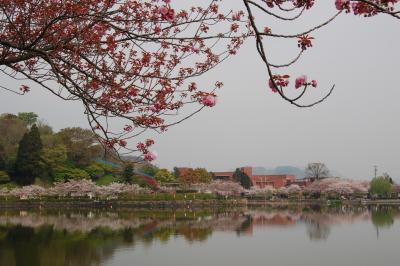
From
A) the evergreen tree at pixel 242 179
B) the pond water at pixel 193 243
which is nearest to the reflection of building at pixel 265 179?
the evergreen tree at pixel 242 179

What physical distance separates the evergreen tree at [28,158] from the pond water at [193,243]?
1575 centimetres

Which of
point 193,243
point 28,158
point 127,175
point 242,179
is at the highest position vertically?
point 28,158

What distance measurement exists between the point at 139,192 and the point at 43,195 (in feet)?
32.1

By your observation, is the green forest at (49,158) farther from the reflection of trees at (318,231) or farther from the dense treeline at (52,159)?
the reflection of trees at (318,231)

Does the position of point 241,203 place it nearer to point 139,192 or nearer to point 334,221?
point 139,192

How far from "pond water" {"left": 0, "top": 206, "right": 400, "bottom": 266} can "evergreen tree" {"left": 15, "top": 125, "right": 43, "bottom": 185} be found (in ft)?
51.7

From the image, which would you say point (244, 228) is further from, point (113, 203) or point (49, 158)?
point (49, 158)

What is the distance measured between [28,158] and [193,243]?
29.0 m

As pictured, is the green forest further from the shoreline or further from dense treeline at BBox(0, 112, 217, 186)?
the shoreline

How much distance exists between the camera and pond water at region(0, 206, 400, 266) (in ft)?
54.5

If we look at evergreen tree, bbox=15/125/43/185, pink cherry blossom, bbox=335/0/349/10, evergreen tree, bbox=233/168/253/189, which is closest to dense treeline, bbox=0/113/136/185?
evergreen tree, bbox=15/125/43/185

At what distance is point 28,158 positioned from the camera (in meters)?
43.9

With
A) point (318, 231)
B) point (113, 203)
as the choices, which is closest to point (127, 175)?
point (113, 203)

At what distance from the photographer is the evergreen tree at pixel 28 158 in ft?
145
